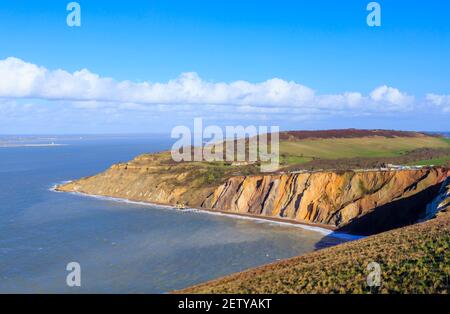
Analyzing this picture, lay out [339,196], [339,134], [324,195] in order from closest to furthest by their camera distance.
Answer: [339,196] < [324,195] < [339,134]

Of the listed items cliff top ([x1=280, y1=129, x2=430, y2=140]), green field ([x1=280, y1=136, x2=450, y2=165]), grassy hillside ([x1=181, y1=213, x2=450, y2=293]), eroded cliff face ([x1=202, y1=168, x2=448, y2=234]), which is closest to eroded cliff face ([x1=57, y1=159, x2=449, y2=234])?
eroded cliff face ([x1=202, y1=168, x2=448, y2=234])

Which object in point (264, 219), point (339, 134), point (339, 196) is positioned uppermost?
point (339, 134)

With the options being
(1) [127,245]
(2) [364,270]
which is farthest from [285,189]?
(2) [364,270]

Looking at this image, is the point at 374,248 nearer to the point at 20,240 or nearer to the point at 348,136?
the point at 20,240

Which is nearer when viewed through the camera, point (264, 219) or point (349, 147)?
point (264, 219)

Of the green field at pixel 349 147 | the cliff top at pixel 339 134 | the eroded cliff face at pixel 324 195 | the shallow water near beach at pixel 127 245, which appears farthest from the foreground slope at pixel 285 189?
the cliff top at pixel 339 134

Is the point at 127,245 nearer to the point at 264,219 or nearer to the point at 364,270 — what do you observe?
the point at 264,219

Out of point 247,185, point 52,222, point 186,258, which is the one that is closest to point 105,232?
point 52,222
